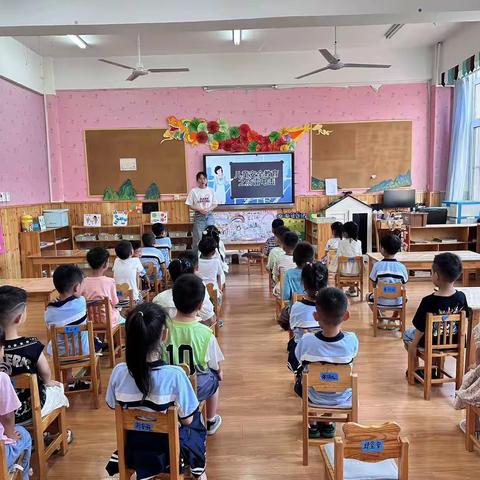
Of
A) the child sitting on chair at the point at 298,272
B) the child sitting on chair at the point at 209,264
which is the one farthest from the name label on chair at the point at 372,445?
the child sitting on chair at the point at 209,264

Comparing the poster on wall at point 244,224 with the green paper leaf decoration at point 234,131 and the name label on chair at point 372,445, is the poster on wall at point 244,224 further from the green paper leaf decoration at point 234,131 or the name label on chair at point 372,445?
the name label on chair at point 372,445

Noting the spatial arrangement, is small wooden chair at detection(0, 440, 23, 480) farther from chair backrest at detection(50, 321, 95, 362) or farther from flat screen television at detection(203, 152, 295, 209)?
flat screen television at detection(203, 152, 295, 209)

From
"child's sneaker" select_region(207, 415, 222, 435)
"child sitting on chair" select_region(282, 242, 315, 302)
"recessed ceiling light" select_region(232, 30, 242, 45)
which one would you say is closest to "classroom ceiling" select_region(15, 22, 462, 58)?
"recessed ceiling light" select_region(232, 30, 242, 45)

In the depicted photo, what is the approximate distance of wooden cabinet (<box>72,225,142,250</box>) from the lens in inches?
306

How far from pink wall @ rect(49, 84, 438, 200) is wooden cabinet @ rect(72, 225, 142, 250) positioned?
1351 millimetres

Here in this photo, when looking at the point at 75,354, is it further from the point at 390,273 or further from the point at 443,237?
the point at 443,237

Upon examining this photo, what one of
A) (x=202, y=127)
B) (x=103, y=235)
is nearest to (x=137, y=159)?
(x=202, y=127)

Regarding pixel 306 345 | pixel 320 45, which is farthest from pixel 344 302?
pixel 320 45

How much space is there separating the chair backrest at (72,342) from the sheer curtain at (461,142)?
6512mm

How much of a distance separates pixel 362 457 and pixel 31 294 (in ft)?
10.5

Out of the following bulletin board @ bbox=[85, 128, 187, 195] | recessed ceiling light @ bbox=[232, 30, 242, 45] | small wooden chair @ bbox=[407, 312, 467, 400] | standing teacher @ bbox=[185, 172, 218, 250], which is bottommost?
small wooden chair @ bbox=[407, 312, 467, 400]

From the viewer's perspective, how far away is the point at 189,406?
66.1 inches

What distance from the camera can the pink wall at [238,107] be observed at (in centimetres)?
768

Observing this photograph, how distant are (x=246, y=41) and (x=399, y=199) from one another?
12.1ft
